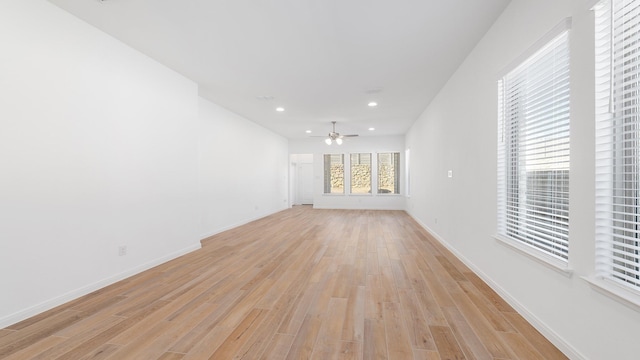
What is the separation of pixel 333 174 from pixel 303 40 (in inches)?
293

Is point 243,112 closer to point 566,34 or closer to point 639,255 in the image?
point 566,34

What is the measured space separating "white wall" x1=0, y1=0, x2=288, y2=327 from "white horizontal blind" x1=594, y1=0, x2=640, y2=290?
421 centimetres

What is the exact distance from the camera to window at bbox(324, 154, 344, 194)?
10.3m

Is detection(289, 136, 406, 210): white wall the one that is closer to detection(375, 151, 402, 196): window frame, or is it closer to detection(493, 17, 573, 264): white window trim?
detection(375, 151, 402, 196): window frame

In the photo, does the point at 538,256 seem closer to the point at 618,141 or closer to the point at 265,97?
the point at 618,141

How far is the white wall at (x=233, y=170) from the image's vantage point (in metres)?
5.43

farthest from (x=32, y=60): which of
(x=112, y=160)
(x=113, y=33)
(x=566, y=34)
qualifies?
(x=566, y=34)

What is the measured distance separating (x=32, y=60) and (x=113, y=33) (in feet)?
2.95

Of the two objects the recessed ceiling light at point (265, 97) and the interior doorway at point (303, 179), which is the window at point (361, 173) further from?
the recessed ceiling light at point (265, 97)

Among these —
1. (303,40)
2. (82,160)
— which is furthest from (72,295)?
(303,40)

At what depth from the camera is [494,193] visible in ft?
9.02

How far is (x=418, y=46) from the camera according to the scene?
10.6 feet

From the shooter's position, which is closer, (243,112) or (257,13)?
(257,13)

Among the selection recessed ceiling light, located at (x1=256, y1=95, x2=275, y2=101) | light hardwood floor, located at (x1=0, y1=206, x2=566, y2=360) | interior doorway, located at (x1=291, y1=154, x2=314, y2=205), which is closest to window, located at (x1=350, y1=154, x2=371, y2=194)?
interior doorway, located at (x1=291, y1=154, x2=314, y2=205)
